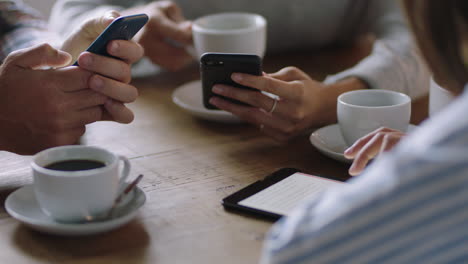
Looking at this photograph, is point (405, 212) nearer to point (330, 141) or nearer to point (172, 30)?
point (330, 141)

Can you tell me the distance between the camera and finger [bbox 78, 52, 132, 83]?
0.97 metres

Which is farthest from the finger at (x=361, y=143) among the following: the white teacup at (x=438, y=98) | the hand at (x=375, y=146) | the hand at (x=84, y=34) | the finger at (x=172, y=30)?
the finger at (x=172, y=30)

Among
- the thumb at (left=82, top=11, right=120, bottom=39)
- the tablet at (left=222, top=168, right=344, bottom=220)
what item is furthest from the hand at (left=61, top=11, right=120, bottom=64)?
the tablet at (left=222, top=168, right=344, bottom=220)

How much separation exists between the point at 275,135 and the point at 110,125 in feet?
1.16

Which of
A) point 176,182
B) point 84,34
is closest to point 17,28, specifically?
point 84,34

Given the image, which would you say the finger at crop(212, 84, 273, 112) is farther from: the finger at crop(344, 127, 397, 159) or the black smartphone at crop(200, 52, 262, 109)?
the finger at crop(344, 127, 397, 159)

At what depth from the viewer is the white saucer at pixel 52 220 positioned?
0.71 meters

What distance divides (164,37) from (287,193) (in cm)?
85

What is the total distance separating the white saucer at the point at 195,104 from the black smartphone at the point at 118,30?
0.85ft

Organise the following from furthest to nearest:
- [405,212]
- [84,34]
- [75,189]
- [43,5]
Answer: [43,5]
[84,34]
[75,189]
[405,212]

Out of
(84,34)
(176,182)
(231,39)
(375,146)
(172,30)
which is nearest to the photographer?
(375,146)

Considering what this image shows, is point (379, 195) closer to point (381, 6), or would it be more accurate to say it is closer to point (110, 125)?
point (110, 125)

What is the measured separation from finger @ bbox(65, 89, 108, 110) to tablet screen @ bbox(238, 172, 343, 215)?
14.0 inches

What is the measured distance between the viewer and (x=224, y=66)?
1.06 metres
